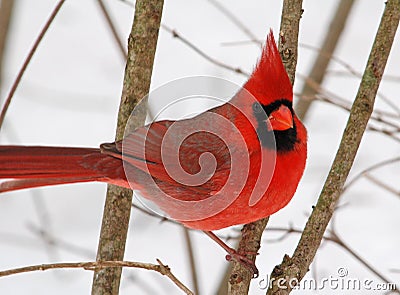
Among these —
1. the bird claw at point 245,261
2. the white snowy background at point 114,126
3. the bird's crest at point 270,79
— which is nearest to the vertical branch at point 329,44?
the white snowy background at point 114,126

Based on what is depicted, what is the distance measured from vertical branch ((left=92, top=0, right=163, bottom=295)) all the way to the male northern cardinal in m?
0.07

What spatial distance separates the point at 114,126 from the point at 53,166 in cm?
278

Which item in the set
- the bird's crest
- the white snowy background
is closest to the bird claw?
the bird's crest

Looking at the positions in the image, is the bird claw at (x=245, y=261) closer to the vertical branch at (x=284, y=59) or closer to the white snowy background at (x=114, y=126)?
the vertical branch at (x=284, y=59)

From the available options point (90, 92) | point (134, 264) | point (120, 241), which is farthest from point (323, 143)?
point (134, 264)

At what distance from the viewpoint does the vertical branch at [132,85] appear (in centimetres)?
197

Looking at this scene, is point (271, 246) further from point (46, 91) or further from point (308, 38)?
point (46, 91)

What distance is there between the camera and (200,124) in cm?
219

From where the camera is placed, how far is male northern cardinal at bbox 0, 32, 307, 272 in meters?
1.98

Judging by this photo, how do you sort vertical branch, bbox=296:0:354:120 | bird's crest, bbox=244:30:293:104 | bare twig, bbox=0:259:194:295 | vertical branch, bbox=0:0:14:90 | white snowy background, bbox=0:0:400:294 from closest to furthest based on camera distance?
bare twig, bbox=0:259:194:295 → bird's crest, bbox=244:30:293:104 → vertical branch, bbox=0:0:14:90 → vertical branch, bbox=296:0:354:120 → white snowy background, bbox=0:0:400:294

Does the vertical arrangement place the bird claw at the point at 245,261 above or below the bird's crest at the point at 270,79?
below

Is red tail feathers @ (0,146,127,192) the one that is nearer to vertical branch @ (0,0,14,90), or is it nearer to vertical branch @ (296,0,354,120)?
vertical branch @ (0,0,14,90)

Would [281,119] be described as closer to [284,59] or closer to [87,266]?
[284,59]

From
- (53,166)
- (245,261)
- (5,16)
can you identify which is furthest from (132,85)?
(5,16)
